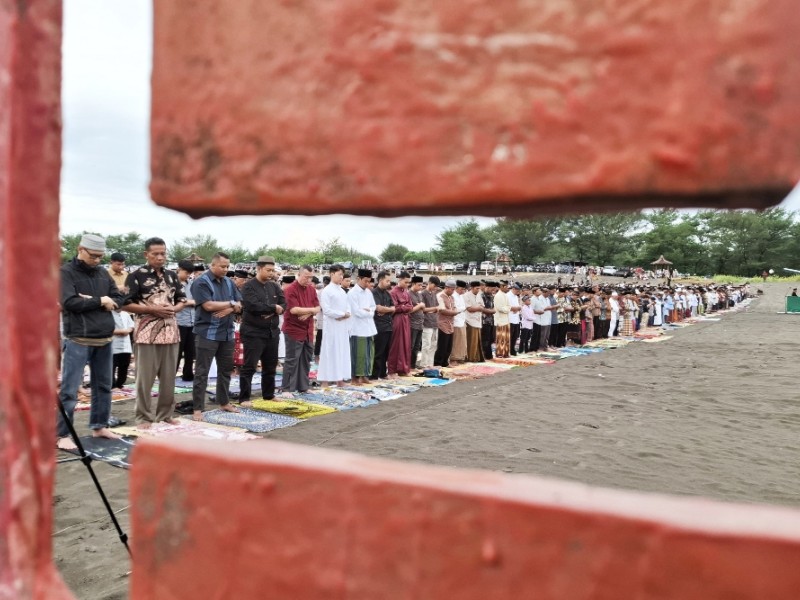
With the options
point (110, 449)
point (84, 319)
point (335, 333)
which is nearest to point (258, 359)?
point (335, 333)

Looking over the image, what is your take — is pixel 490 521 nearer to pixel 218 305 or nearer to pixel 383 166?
pixel 383 166

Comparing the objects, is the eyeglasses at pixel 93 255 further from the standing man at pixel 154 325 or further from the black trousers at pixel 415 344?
the black trousers at pixel 415 344

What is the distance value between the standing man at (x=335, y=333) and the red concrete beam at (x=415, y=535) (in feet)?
22.0

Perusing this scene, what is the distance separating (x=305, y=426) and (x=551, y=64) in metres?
5.28

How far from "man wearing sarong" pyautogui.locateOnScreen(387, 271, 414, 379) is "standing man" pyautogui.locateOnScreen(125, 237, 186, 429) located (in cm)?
389

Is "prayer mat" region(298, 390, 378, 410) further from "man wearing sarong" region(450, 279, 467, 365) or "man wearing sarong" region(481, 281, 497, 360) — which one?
"man wearing sarong" region(481, 281, 497, 360)

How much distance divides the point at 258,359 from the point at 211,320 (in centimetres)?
89

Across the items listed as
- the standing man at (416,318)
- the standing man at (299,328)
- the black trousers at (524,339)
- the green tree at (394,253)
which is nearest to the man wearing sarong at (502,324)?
the black trousers at (524,339)

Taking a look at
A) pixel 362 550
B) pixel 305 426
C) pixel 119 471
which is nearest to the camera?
pixel 362 550

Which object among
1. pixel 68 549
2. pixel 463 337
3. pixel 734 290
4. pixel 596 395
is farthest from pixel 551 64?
pixel 734 290

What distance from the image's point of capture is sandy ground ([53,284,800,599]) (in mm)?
3436

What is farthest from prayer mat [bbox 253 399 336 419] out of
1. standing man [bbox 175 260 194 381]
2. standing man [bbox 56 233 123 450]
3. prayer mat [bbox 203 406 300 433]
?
standing man [bbox 56 233 123 450]

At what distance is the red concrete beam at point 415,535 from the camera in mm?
485

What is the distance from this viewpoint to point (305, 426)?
550 cm
